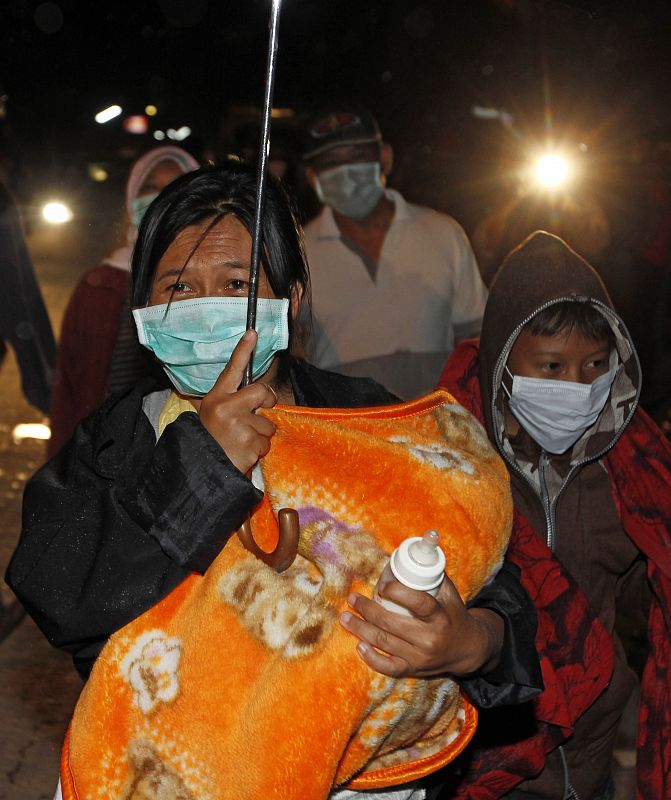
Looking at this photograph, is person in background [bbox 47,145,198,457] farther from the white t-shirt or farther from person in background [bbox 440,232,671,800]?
person in background [bbox 440,232,671,800]

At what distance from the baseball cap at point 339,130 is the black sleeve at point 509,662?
3.50m

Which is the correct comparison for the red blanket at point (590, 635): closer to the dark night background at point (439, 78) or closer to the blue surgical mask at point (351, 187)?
the dark night background at point (439, 78)

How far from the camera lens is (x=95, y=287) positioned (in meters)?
3.85

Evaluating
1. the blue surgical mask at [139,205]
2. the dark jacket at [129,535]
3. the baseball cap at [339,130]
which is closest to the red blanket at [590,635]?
the dark jacket at [129,535]

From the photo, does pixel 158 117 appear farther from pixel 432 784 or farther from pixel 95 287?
pixel 432 784

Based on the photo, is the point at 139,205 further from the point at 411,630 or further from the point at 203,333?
the point at 411,630

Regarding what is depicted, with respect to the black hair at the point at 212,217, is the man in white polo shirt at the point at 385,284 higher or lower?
lower

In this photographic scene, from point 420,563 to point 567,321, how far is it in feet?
4.61

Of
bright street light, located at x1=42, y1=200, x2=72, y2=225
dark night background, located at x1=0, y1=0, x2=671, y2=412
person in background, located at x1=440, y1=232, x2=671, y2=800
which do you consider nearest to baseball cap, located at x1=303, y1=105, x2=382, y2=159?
dark night background, located at x1=0, y1=0, x2=671, y2=412

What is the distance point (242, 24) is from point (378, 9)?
20.7ft

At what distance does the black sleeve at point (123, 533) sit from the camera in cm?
152

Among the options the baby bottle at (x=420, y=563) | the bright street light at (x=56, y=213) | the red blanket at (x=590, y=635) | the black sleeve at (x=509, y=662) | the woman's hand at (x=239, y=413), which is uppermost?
the woman's hand at (x=239, y=413)

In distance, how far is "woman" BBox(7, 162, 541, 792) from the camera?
1510 millimetres

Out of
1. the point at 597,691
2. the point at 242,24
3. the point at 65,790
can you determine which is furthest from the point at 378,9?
the point at 65,790
